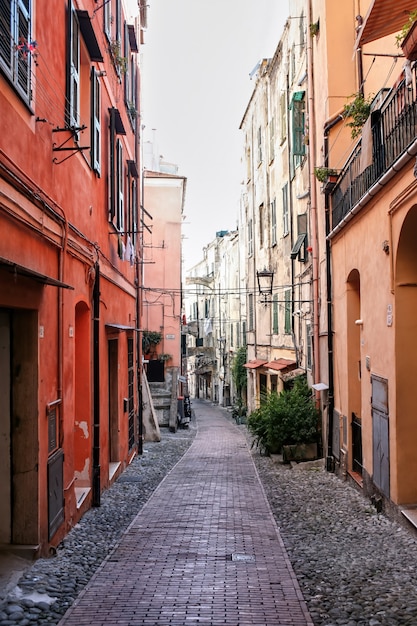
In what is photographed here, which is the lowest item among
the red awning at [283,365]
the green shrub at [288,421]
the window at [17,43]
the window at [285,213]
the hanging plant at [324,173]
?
the green shrub at [288,421]

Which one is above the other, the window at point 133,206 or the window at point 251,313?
the window at point 133,206

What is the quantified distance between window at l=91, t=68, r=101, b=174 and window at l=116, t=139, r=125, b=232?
2495 mm

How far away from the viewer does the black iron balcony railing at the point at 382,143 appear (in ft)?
24.6

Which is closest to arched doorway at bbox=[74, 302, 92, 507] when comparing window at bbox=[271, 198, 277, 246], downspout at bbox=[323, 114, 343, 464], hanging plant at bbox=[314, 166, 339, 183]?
downspout at bbox=[323, 114, 343, 464]

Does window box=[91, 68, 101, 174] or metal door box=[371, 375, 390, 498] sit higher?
window box=[91, 68, 101, 174]

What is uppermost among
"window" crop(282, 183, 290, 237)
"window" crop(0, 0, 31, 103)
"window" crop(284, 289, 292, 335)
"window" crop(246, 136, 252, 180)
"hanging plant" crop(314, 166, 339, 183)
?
"window" crop(246, 136, 252, 180)

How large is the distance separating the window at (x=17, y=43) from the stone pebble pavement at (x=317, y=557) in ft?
14.2

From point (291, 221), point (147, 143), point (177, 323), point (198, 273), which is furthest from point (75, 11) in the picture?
point (198, 273)

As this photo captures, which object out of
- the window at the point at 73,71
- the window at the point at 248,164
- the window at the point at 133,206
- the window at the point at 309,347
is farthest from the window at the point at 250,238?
the window at the point at 73,71

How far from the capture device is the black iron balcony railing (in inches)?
295

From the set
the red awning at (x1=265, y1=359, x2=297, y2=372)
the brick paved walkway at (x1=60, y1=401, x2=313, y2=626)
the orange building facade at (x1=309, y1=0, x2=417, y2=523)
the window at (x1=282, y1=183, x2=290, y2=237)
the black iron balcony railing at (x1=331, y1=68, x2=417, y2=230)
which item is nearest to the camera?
the brick paved walkway at (x1=60, y1=401, x2=313, y2=626)

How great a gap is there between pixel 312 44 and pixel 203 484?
10.3 meters

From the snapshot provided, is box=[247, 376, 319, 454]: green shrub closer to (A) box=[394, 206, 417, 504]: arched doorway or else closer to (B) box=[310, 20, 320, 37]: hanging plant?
(A) box=[394, 206, 417, 504]: arched doorway

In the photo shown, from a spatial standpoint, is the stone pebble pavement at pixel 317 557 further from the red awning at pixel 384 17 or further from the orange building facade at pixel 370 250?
the red awning at pixel 384 17
